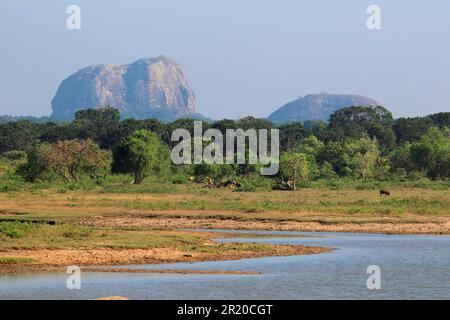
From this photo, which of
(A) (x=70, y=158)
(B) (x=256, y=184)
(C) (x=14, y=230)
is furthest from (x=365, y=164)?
(C) (x=14, y=230)

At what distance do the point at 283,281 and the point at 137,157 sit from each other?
177ft

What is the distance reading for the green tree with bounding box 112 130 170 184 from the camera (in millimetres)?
79188

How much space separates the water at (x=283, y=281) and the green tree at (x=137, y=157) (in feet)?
155

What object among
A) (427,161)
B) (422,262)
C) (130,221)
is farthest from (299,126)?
(422,262)

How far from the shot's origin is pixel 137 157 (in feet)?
259

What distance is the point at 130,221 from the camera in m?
44.9

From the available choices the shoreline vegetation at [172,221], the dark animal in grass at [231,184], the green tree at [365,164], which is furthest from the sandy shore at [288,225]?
the green tree at [365,164]

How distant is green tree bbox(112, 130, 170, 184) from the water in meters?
47.2

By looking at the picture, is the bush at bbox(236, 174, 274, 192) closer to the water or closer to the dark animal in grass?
the dark animal in grass

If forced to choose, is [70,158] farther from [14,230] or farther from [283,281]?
[283,281]

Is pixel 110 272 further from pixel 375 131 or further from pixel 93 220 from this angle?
pixel 375 131

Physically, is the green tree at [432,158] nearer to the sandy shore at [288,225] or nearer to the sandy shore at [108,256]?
the sandy shore at [288,225]

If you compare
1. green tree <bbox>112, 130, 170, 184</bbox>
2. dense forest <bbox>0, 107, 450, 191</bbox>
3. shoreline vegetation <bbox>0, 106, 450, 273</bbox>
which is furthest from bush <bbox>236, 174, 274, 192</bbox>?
green tree <bbox>112, 130, 170, 184</bbox>
